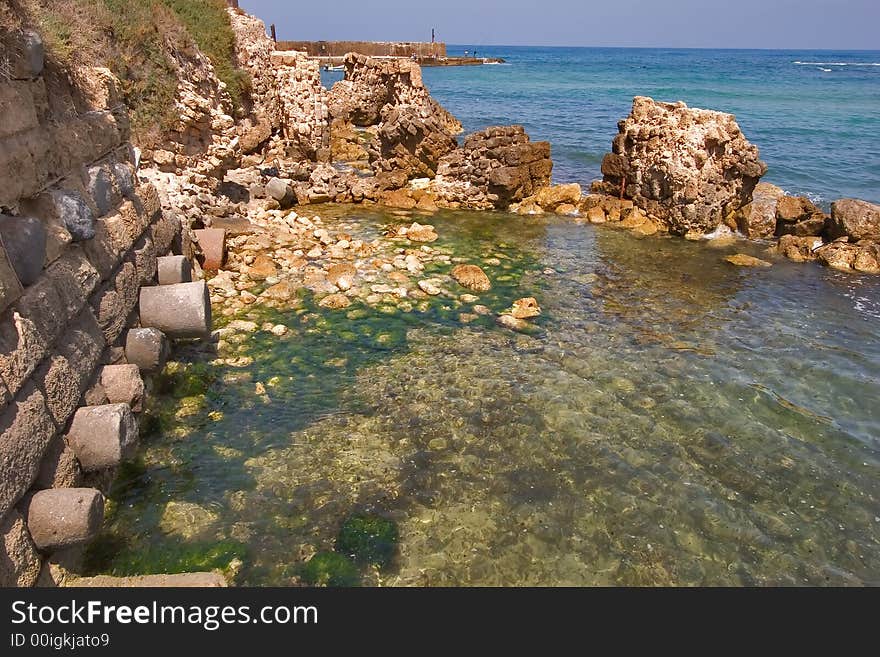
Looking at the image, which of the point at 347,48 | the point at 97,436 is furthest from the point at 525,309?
the point at 347,48

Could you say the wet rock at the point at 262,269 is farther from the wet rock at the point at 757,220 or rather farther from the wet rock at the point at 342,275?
the wet rock at the point at 757,220

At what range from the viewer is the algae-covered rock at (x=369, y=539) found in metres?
5.30

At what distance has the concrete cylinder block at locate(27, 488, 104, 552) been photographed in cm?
412

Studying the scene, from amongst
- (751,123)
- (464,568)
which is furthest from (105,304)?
(751,123)

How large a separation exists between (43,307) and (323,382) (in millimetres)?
3934

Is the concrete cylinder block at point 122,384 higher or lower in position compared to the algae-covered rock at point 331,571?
higher

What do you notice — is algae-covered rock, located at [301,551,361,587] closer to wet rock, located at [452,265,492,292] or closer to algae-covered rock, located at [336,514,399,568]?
algae-covered rock, located at [336,514,399,568]

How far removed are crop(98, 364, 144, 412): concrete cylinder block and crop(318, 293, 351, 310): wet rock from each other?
480 centimetres

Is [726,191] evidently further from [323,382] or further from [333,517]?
[333,517]

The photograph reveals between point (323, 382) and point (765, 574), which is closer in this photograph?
point (765, 574)

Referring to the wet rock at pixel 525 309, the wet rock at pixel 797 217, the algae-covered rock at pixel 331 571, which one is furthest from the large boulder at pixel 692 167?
the algae-covered rock at pixel 331 571

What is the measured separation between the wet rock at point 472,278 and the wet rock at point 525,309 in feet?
3.17

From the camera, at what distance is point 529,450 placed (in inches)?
269

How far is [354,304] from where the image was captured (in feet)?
34.7
